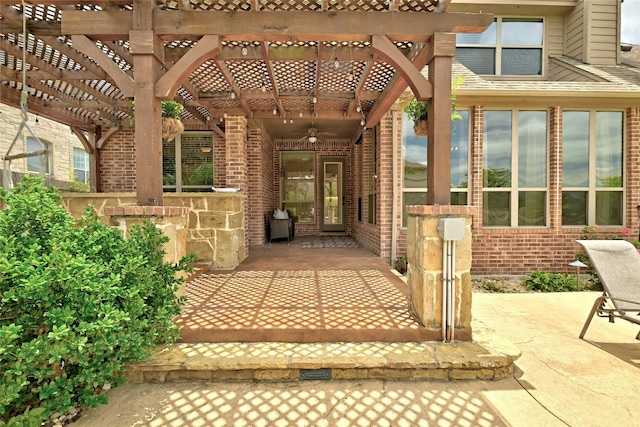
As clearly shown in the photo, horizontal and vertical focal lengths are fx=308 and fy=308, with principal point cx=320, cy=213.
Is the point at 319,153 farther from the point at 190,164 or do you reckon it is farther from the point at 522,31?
the point at 522,31

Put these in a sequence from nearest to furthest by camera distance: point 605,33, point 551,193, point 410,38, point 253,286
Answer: point 410,38 < point 253,286 < point 551,193 < point 605,33

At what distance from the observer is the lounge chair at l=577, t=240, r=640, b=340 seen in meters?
2.62

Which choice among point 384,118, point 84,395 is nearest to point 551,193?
point 384,118

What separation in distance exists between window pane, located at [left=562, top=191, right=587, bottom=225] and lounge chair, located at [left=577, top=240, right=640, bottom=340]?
2715mm

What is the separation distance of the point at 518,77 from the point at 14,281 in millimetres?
8030

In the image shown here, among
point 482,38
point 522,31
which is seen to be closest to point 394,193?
point 482,38

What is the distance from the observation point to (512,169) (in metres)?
5.20

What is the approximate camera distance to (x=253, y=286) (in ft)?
Answer: 11.9

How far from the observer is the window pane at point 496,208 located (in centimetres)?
524

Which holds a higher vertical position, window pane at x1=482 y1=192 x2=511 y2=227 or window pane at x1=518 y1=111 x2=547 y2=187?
window pane at x1=518 y1=111 x2=547 y2=187

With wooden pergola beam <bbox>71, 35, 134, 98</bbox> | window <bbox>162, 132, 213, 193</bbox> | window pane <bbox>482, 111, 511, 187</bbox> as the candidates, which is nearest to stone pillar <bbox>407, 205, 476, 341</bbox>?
wooden pergola beam <bbox>71, 35, 134, 98</bbox>

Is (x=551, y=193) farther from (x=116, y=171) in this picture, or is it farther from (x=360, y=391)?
(x=116, y=171)

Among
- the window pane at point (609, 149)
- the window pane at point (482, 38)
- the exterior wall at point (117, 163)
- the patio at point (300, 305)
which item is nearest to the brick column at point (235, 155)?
the patio at point (300, 305)

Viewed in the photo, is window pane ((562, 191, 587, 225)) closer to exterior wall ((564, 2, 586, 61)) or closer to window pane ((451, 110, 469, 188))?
window pane ((451, 110, 469, 188))
